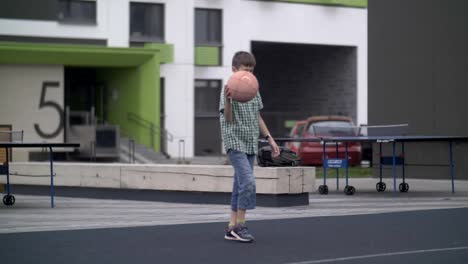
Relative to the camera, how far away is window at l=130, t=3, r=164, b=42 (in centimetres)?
4096

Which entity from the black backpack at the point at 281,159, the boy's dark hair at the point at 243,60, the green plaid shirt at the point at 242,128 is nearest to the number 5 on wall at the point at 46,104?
the black backpack at the point at 281,159

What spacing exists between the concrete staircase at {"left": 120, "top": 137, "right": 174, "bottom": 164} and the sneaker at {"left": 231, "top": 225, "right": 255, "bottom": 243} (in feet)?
88.4

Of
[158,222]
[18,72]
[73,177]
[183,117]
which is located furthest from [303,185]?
[183,117]

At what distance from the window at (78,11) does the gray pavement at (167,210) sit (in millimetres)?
21405

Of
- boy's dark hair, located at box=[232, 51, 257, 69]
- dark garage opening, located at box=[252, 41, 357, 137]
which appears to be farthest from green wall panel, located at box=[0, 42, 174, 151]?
boy's dark hair, located at box=[232, 51, 257, 69]

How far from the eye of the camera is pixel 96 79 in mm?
41656

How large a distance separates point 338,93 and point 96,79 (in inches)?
511

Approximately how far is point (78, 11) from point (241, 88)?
29.8 metres

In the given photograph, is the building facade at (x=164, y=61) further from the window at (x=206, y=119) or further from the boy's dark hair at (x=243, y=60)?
the boy's dark hair at (x=243, y=60)

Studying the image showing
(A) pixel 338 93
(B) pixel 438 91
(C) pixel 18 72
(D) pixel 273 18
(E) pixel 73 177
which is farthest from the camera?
(A) pixel 338 93

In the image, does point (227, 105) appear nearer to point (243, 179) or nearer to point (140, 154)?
point (243, 179)

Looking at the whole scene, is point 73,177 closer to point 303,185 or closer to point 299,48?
point 303,185

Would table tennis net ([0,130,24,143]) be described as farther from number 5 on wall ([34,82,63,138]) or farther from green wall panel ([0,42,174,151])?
number 5 on wall ([34,82,63,138])

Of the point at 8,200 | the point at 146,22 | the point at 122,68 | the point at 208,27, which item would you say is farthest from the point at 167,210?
the point at 208,27
